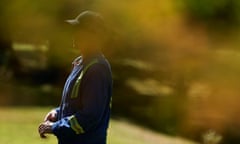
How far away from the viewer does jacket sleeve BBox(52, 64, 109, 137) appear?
4.17m

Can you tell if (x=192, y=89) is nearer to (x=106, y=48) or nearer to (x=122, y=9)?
(x=122, y=9)

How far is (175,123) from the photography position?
17766 mm

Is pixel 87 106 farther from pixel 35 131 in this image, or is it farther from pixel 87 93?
pixel 35 131

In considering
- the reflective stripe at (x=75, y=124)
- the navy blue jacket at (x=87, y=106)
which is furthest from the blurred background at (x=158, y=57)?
the reflective stripe at (x=75, y=124)

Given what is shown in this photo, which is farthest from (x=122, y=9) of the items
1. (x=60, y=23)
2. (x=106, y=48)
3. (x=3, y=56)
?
(x=106, y=48)

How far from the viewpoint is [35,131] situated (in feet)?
45.2

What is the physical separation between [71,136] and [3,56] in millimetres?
16812

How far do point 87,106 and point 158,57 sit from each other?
1455 centimetres

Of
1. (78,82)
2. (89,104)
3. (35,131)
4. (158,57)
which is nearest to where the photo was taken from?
(89,104)

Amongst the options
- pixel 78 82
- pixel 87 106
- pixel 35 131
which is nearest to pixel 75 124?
pixel 87 106

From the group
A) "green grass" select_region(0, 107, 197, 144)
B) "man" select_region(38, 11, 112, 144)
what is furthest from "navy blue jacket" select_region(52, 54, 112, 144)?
"green grass" select_region(0, 107, 197, 144)

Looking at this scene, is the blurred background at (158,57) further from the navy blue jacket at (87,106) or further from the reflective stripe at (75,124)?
the reflective stripe at (75,124)

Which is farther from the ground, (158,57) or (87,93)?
(158,57)

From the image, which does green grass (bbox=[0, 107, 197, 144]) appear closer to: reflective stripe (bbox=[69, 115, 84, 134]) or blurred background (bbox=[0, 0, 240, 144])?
blurred background (bbox=[0, 0, 240, 144])
